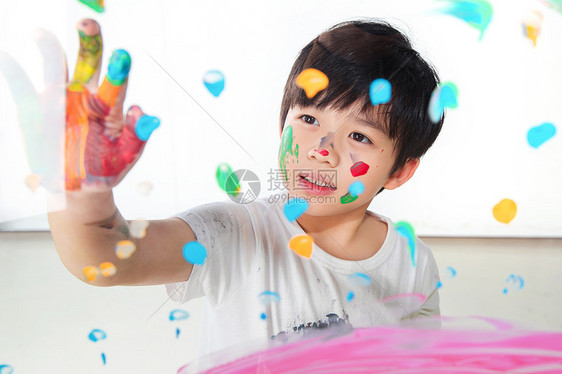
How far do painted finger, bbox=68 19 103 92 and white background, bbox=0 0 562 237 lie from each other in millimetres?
40

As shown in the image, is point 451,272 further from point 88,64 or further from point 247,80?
point 88,64

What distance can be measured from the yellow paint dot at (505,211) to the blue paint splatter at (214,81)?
→ 0.33 meters

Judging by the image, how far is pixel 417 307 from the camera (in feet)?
1.67

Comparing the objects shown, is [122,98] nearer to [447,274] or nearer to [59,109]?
[59,109]

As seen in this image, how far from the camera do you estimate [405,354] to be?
45cm

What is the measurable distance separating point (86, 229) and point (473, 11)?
0.38m

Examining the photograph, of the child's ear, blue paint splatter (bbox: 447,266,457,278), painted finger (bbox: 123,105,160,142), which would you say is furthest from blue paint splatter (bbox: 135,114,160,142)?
blue paint splatter (bbox: 447,266,457,278)

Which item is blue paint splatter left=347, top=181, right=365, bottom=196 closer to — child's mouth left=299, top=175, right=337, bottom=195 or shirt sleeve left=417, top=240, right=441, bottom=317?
child's mouth left=299, top=175, right=337, bottom=195

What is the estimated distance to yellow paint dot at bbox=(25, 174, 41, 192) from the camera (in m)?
0.38

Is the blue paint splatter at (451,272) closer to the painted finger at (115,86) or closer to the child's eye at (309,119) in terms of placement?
the child's eye at (309,119)

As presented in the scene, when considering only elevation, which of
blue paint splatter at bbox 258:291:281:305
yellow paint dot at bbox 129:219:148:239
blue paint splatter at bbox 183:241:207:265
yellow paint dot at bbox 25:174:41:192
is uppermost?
yellow paint dot at bbox 25:174:41:192

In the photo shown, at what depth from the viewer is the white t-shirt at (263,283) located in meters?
0.43

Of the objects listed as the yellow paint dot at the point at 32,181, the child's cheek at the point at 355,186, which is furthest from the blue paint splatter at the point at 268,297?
the yellow paint dot at the point at 32,181

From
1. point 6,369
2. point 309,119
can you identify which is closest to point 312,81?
point 309,119
